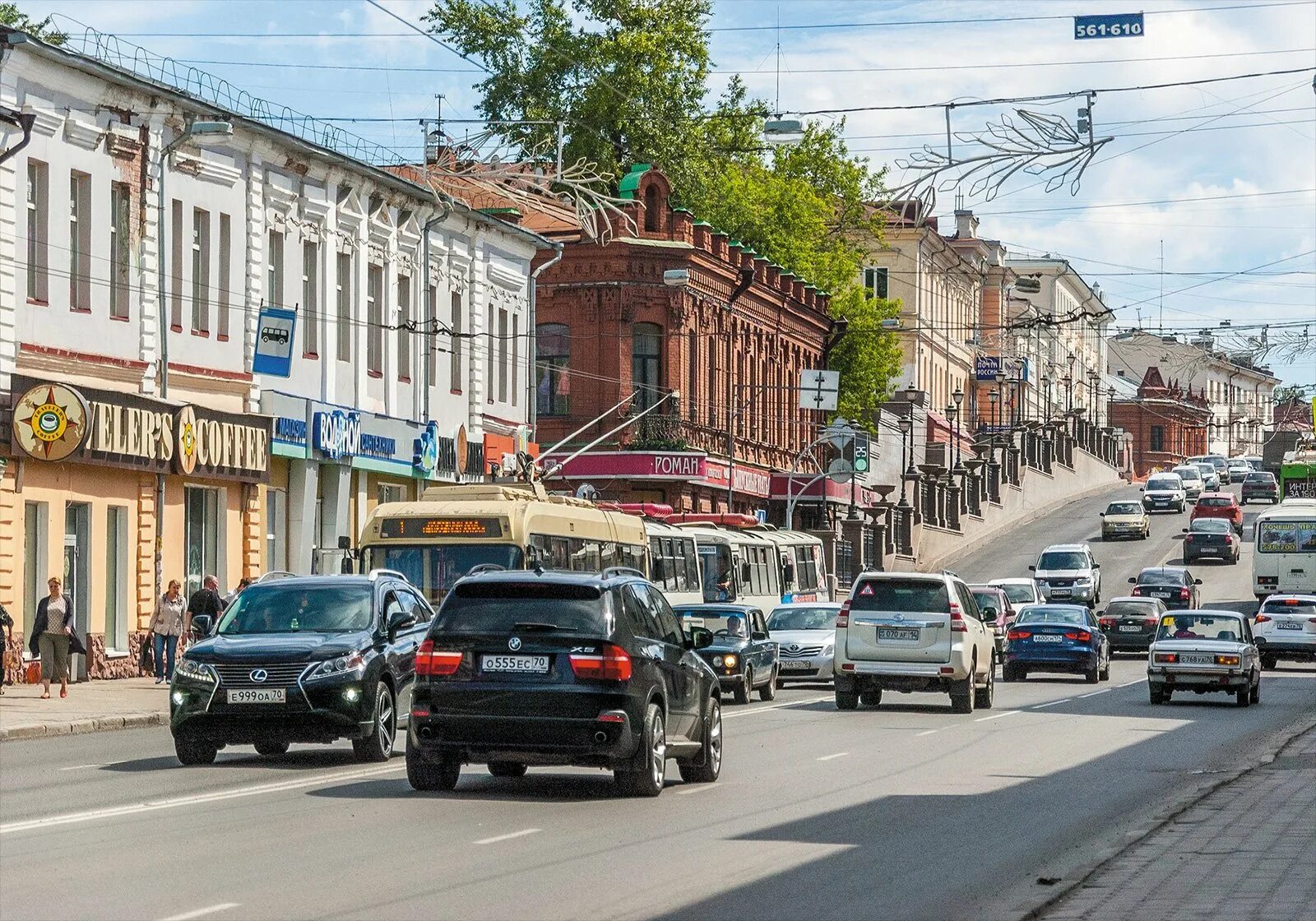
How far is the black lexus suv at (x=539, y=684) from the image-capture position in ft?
54.6

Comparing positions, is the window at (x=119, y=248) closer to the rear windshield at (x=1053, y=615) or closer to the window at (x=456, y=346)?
the window at (x=456, y=346)

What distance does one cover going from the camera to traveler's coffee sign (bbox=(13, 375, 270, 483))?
33.2 metres

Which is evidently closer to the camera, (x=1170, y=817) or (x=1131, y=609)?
(x=1170, y=817)

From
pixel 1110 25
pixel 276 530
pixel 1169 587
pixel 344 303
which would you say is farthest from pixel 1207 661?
pixel 1169 587

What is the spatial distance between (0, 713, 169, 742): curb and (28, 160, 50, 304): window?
335 inches

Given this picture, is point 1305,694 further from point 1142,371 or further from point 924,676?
point 1142,371

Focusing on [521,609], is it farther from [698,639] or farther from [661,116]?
[661,116]

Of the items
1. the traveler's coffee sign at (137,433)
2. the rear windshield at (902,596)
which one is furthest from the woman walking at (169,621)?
the rear windshield at (902,596)

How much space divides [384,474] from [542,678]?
3318 centimetres

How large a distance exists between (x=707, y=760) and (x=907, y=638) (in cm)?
1167

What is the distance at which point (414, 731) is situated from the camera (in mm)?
16922

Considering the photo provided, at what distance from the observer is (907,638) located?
98.0 ft

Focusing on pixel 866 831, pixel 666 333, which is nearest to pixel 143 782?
pixel 866 831

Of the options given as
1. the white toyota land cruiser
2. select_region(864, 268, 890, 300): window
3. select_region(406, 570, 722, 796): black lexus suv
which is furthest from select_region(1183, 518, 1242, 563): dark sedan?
select_region(406, 570, 722, 796): black lexus suv
